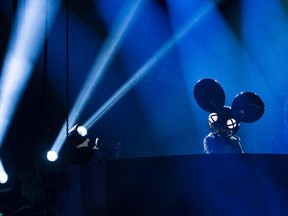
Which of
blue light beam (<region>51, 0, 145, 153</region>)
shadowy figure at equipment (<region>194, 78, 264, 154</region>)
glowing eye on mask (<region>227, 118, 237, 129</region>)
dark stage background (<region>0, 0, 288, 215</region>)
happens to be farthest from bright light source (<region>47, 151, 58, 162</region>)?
glowing eye on mask (<region>227, 118, 237, 129</region>)

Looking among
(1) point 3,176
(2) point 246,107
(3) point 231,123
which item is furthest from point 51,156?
(2) point 246,107

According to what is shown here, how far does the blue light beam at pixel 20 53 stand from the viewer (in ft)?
14.2

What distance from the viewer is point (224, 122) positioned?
7.32ft

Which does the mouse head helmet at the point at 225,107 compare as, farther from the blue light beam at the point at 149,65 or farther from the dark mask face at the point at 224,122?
the blue light beam at the point at 149,65

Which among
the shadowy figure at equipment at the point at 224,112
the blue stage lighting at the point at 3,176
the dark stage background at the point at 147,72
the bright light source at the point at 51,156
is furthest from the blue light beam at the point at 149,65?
the shadowy figure at equipment at the point at 224,112

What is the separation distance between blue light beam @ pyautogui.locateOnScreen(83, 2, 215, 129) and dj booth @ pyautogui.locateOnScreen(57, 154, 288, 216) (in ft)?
11.8

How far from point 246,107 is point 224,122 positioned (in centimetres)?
17

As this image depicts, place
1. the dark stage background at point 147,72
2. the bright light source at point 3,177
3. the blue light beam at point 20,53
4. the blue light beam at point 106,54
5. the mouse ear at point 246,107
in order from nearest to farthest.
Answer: the mouse ear at point 246,107, the bright light source at point 3,177, the blue light beam at point 20,53, the dark stage background at point 147,72, the blue light beam at point 106,54

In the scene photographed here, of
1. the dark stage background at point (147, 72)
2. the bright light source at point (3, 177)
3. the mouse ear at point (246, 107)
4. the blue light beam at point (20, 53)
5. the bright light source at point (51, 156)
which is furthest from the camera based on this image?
the dark stage background at point (147, 72)

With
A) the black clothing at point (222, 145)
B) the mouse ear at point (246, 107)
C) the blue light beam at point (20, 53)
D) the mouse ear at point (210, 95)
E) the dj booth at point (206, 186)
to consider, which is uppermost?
the blue light beam at point (20, 53)

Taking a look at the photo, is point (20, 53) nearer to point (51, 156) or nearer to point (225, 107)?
point (51, 156)

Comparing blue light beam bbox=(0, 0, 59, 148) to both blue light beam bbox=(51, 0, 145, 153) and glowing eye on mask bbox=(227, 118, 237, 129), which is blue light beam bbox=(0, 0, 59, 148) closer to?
blue light beam bbox=(51, 0, 145, 153)

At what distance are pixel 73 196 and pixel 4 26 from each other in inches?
136

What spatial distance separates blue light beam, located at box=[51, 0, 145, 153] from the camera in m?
4.93
